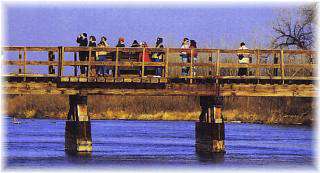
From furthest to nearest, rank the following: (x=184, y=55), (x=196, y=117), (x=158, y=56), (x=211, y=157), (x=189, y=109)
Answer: (x=189, y=109) → (x=196, y=117) → (x=184, y=55) → (x=158, y=56) → (x=211, y=157)

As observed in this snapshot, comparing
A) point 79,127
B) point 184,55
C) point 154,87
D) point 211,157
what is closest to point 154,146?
point 184,55

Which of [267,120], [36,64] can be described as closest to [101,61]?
[36,64]

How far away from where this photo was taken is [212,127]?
42.7m

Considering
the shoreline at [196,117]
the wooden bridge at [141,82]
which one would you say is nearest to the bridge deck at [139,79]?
the wooden bridge at [141,82]

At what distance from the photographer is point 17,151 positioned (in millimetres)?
45688

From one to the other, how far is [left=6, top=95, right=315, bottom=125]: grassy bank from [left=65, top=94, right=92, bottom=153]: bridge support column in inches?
1206

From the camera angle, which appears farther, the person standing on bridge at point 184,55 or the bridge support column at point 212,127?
the person standing on bridge at point 184,55

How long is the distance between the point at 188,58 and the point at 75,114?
15.5 feet

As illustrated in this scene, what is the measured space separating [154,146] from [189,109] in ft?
88.0

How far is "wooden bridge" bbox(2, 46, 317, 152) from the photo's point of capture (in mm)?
41375

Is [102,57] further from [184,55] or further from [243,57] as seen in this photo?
[243,57]

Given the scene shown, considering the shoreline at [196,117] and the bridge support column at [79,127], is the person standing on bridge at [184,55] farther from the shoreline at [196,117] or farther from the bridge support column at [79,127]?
the shoreline at [196,117]

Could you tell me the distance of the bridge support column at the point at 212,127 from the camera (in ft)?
140

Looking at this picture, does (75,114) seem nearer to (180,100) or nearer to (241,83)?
(241,83)
